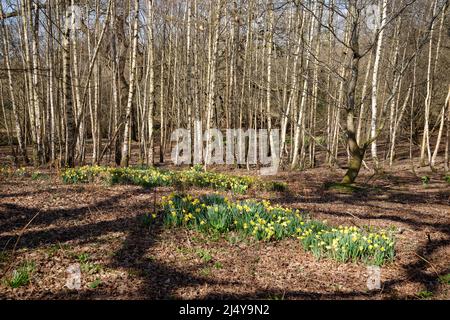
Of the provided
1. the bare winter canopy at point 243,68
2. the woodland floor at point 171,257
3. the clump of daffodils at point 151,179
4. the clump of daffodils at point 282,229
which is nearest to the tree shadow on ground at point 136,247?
the woodland floor at point 171,257

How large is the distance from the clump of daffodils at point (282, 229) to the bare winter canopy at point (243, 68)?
3170 mm

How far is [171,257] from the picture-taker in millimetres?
4090

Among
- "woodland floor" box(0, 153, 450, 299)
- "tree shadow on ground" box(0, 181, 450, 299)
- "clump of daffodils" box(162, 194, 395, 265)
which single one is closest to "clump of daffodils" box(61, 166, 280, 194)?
"woodland floor" box(0, 153, 450, 299)

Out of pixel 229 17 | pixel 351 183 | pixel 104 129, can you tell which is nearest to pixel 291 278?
pixel 351 183

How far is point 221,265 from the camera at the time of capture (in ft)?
13.0

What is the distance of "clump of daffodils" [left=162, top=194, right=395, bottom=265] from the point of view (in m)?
4.22

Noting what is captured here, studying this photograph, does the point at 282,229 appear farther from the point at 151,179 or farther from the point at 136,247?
the point at 151,179

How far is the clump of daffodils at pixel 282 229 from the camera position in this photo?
13.8 feet

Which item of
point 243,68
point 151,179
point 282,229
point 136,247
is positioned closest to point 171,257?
point 136,247

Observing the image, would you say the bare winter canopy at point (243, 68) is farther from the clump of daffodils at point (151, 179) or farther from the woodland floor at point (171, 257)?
the woodland floor at point (171, 257)

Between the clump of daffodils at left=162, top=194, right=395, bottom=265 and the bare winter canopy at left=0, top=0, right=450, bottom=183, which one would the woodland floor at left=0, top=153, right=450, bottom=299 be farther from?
the bare winter canopy at left=0, top=0, right=450, bottom=183

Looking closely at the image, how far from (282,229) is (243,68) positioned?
13.1 metres

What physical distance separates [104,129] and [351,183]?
74.9 feet
